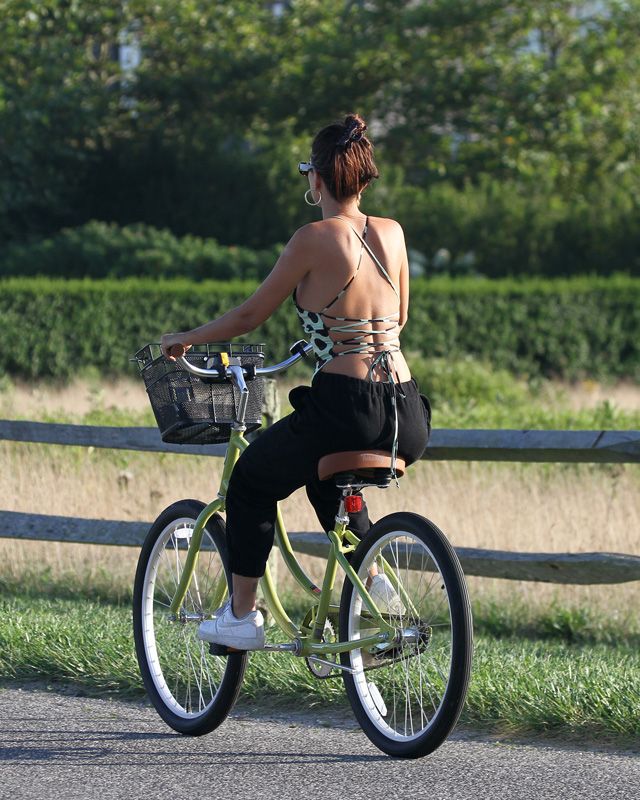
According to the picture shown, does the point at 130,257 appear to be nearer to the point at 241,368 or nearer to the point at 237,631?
the point at 241,368

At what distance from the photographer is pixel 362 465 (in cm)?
A: 410

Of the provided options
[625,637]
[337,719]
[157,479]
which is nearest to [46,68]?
[157,479]

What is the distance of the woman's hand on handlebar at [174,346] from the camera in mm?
4301

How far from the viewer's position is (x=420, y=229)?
77.0 feet

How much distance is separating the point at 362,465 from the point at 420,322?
1390 centimetres

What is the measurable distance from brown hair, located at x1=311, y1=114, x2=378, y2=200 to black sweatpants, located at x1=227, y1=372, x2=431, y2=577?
1.79 feet

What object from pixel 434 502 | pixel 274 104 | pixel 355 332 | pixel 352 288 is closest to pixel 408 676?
pixel 355 332

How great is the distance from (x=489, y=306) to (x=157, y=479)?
378 inches

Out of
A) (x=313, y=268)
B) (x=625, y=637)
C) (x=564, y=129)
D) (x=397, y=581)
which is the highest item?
(x=564, y=129)

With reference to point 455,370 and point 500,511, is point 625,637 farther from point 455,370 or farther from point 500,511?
point 455,370

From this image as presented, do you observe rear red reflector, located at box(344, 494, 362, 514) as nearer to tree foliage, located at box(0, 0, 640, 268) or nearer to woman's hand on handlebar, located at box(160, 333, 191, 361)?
woman's hand on handlebar, located at box(160, 333, 191, 361)

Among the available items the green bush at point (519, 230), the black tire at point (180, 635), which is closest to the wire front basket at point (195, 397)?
the black tire at point (180, 635)

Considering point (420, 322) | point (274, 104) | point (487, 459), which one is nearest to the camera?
point (487, 459)

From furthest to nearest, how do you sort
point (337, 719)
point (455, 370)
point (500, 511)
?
point (455, 370)
point (500, 511)
point (337, 719)
